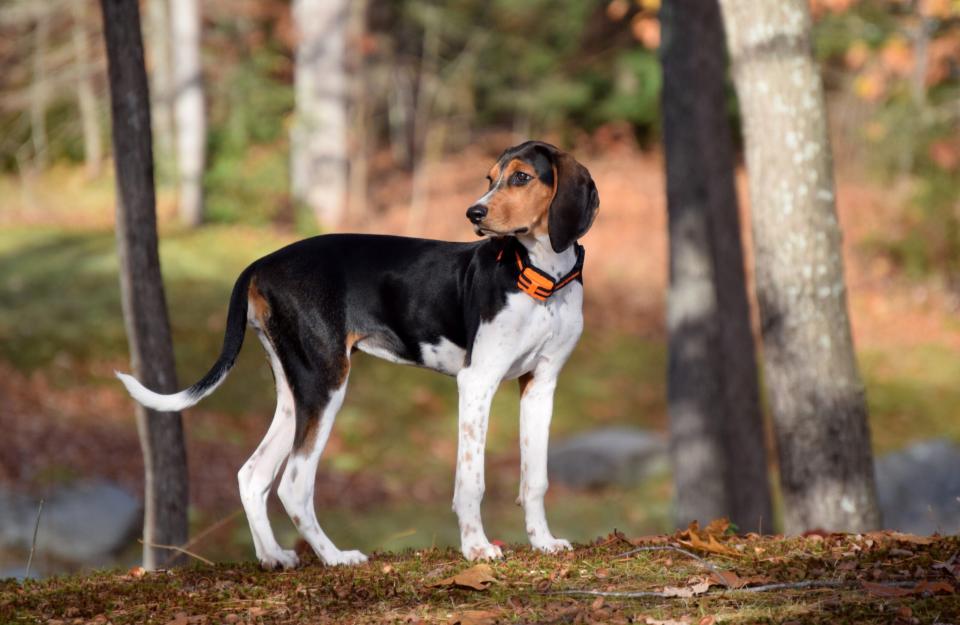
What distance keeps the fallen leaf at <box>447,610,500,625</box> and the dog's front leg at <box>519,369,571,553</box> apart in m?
1.26

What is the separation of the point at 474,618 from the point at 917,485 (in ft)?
34.1

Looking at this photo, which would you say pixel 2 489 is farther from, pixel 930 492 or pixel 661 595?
pixel 930 492

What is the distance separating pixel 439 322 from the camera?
18.5 feet

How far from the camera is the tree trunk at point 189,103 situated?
2352cm

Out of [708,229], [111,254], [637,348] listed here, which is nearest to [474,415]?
[708,229]

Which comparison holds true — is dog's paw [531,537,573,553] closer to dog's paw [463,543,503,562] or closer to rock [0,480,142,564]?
dog's paw [463,543,503,562]

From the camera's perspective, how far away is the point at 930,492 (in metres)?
13.2

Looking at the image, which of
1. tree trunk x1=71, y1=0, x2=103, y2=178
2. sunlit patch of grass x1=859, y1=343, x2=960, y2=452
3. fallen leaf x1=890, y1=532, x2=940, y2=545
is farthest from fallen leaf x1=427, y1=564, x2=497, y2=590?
tree trunk x1=71, y1=0, x2=103, y2=178

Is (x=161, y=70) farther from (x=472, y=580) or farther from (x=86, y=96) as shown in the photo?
(x=472, y=580)

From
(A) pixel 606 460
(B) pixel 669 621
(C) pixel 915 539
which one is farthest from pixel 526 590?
(A) pixel 606 460

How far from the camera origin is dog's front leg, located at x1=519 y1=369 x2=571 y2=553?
5.66 m

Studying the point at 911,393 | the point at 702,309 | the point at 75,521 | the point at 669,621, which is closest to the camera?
the point at 669,621

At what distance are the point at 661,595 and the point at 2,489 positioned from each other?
964cm

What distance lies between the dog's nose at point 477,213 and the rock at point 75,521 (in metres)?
7.96
